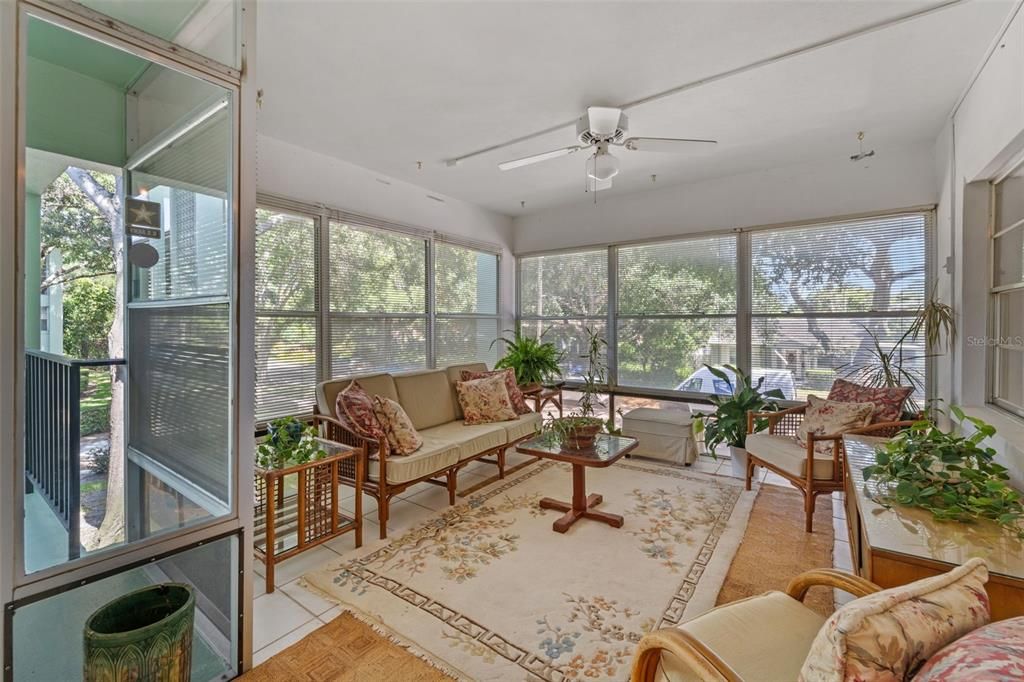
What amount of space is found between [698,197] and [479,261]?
8.41 feet

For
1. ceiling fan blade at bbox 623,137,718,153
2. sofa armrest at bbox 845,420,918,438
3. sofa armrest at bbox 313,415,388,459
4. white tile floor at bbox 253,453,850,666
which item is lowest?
white tile floor at bbox 253,453,850,666

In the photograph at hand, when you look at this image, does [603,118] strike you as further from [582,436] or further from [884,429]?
[884,429]

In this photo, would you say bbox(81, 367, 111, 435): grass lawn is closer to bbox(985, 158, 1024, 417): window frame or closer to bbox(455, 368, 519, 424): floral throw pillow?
bbox(455, 368, 519, 424): floral throw pillow

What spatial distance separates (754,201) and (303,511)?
457cm

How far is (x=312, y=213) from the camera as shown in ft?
12.2

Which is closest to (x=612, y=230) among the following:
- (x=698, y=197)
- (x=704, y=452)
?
(x=698, y=197)

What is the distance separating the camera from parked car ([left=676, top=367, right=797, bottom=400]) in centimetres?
421

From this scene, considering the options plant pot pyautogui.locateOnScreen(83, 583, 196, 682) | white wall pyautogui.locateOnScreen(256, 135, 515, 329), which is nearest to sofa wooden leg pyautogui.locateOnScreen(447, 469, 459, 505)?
plant pot pyautogui.locateOnScreen(83, 583, 196, 682)

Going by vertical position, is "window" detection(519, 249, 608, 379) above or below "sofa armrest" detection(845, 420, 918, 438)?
above

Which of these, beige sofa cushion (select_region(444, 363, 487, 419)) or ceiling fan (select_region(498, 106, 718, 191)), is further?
beige sofa cushion (select_region(444, 363, 487, 419))

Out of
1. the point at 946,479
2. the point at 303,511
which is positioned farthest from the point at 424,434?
the point at 946,479

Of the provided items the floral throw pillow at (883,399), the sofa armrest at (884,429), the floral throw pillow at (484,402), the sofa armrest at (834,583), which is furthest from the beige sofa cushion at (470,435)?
the floral throw pillow at (883,399)

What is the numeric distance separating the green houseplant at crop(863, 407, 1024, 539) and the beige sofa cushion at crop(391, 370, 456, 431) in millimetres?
2900

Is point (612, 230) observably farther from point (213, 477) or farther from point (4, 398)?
point (4, 398)
